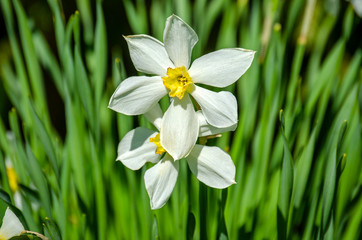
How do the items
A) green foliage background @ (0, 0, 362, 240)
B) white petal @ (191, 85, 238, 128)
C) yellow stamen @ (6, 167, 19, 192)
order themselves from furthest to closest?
yellow stamen @ (6, 167, 19, 192) < green foliage background @ (0, 0, 362, 240) < white petal @ (191, 85, 238, 128)

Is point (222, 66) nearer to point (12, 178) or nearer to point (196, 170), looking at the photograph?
point (196, 170)

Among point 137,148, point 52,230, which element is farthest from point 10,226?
point 137,148

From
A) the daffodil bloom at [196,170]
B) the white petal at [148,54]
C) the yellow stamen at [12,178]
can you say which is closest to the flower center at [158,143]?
the daffodil bloom at [196,170]

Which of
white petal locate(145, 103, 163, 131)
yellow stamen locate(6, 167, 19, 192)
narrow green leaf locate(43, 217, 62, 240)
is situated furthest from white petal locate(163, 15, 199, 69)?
yellow stamen locate(6, 167, 19, 192)

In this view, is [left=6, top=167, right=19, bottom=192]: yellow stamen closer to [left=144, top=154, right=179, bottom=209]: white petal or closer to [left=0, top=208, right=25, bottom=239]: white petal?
[left=0, top=208, right=25, bottom=239]: white petal

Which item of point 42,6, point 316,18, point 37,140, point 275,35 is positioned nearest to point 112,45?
point 42,6

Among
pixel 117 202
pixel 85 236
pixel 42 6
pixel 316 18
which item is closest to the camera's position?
pixel 85 236

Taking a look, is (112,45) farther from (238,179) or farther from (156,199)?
(156,199)
